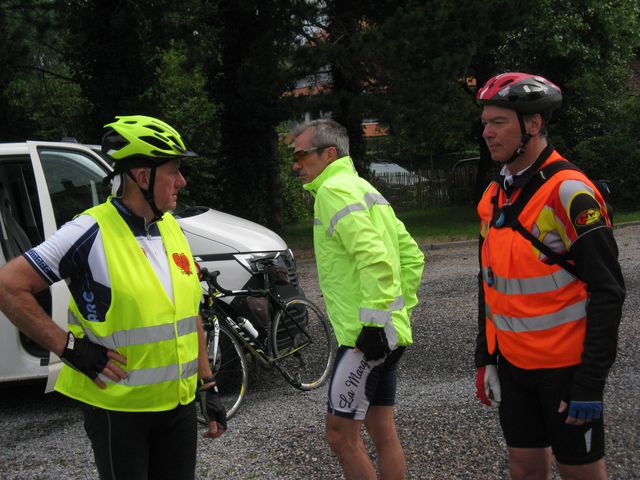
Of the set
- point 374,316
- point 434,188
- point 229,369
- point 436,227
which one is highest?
point 374,316

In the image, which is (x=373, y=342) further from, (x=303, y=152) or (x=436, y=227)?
(x=436, y=227)

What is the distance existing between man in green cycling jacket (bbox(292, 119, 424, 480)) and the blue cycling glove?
0.97 metres

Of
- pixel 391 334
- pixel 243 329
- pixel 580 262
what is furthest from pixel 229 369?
pixel 580 262

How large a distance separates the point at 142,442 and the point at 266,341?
142 inches

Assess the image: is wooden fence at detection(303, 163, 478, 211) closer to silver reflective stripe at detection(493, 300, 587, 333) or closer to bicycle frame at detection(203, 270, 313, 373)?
bicycle frame at detection(203, 270, 313, 373)

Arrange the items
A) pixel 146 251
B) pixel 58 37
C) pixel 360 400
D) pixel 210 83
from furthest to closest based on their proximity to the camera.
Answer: pixel 210 83, pixel 58 37, pixel 360 400, pixel 146 251

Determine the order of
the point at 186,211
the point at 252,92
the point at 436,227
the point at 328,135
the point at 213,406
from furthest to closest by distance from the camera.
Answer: the point at 436,227 < the point at 252,92 < the point at 186,211 < the point at 328,135 < the point at 213,406

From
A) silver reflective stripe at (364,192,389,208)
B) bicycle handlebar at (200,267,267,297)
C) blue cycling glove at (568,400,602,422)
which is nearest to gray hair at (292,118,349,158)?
silver reflective stripe at (364,192,389,208)

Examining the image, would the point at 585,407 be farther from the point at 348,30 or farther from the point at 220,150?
the point at 220,150

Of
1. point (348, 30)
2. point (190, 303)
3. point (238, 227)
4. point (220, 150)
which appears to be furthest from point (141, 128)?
point (220, 150)

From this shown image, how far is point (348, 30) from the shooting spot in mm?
17391

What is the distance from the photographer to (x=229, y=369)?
592 cm

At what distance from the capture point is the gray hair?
3727 mm

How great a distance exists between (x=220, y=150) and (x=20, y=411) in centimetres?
1362
